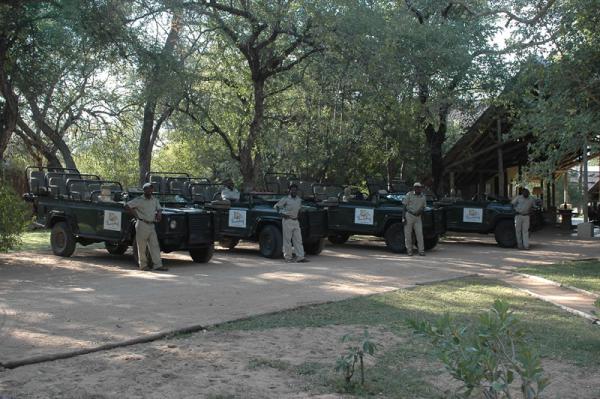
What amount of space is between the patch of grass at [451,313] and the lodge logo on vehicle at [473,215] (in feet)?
29.3

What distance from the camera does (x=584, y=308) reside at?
9.05 m

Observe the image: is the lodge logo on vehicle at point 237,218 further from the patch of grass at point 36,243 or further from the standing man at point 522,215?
the standing man at point 522,215

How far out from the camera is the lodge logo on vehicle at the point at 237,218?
52.2 ft

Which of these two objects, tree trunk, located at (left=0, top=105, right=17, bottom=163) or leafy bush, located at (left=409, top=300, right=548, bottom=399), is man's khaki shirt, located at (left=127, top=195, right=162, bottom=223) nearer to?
tree trunk, located at (left=0, top=105, right=17, bottom=163)

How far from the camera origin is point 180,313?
8273mm

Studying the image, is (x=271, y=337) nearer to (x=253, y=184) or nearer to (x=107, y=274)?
(x=107, y=274)

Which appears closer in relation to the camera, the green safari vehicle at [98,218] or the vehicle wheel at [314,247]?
the green safari vehicle at [98,218]

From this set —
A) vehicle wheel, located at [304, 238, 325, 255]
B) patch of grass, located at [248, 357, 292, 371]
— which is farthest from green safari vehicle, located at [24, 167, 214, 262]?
patch of grass, located at [248, 357, 292, 371]

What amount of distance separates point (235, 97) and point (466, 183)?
501 inches

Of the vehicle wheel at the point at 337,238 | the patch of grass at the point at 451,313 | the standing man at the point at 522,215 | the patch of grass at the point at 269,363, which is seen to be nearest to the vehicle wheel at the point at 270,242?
the vehicle wheel at the point at 337,238

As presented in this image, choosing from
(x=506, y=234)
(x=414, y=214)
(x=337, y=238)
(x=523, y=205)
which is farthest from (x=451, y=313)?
(x=506, y=234)

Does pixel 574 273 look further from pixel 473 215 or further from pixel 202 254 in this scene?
pixel 202 254

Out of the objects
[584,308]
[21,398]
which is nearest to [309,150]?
[584,308]

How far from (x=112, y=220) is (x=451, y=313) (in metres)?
7.48
